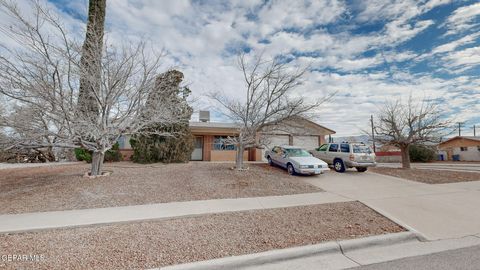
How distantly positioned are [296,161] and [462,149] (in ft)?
106

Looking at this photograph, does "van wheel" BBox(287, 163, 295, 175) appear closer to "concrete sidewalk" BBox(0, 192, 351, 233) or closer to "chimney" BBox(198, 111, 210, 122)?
"concrete sidewalk" BBox(0, 192, 351, 233)

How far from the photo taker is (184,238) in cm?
440

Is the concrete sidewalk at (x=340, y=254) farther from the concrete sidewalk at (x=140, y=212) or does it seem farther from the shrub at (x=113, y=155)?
the shrub at (x=113, y=155)

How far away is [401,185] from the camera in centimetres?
958

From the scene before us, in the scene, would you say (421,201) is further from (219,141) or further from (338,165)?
(219,141)

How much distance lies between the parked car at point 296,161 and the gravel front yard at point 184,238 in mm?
5228

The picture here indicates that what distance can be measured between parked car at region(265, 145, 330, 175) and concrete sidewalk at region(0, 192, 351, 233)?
11.9ft

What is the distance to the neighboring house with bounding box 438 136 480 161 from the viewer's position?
28547 millimetres

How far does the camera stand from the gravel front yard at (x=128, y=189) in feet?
21.4

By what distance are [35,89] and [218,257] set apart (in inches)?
280

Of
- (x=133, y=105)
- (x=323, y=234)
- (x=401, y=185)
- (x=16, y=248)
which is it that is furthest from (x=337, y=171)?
(x=16, y=248)

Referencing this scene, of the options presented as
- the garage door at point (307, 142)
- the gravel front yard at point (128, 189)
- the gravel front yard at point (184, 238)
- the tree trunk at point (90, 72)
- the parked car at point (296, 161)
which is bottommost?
the gravel front yard at point (184, 238)

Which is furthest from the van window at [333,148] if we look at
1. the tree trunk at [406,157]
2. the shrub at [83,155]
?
the shrub at [83,155]

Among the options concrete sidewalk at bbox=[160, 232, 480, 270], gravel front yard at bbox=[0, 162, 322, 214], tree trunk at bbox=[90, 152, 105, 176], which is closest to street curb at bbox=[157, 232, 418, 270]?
concrete sidewalk at bbox=[160, 232, 480, 270]
